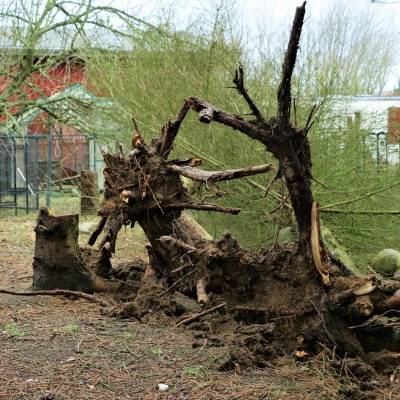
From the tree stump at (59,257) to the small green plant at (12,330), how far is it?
0.96 metres

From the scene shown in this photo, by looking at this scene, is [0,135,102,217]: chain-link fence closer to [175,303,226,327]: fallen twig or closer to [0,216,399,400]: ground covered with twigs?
[0,216,399,400]: ground covered with twigs

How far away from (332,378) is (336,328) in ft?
1.20

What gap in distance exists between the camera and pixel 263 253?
468cm

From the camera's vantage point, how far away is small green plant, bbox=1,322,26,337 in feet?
13.7

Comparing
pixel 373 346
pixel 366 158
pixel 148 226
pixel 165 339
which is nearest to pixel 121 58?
pixel 366 158

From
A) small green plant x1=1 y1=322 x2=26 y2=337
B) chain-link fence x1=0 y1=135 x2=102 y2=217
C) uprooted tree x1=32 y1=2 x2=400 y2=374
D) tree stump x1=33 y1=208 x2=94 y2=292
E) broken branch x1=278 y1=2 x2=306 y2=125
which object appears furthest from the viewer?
chain-link fence x1=0 y1=135 x2=102 y2=217

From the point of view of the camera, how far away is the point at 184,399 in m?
3.04

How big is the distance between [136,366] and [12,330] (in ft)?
4.00

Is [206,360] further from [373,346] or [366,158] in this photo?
[366,158]

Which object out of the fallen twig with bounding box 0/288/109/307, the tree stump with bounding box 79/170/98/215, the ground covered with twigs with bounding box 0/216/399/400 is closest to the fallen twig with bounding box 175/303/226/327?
the ground covered with twigs with bounding box 0/216/399/400

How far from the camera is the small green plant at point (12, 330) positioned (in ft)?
13.7

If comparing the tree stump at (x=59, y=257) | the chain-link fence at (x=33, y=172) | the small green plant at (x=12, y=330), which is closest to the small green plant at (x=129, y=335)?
the small green plant at (x=12, y=330)

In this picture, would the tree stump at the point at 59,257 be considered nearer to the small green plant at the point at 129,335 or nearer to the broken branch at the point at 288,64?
the small green plant at the point at 129,335

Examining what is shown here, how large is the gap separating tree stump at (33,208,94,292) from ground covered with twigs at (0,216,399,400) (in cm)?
63
